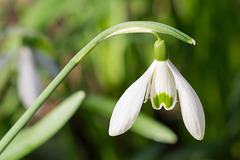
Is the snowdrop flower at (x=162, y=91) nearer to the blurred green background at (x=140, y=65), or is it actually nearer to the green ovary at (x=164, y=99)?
the green ovary at (x=164, y=99)

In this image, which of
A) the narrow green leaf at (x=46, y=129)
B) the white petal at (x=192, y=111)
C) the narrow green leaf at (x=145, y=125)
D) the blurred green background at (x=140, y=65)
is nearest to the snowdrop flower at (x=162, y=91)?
the white petal at (x=192, y=111)

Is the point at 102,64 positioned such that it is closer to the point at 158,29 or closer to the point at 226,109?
the point at 226,109

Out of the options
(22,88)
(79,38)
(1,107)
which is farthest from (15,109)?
(22,88)

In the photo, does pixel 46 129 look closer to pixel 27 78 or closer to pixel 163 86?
pixel 27 78

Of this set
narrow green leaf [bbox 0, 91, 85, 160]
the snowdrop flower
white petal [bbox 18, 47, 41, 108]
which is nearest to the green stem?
the snowdrop flower

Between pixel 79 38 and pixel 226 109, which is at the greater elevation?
pixel 79 38

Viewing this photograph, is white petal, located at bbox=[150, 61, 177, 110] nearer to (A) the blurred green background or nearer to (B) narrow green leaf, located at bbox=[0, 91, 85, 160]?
(B) narrow green leaf, located at bbox=[0, 91, 85, 160]

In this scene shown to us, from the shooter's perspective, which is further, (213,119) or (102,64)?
(102,64)

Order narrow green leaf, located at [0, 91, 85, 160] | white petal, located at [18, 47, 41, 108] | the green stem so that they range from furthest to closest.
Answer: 1. white petal, located at [18, 47, 41, 108]
2. narrow green leaf, located at [0, 91, 85, 160]
3. the green stem
